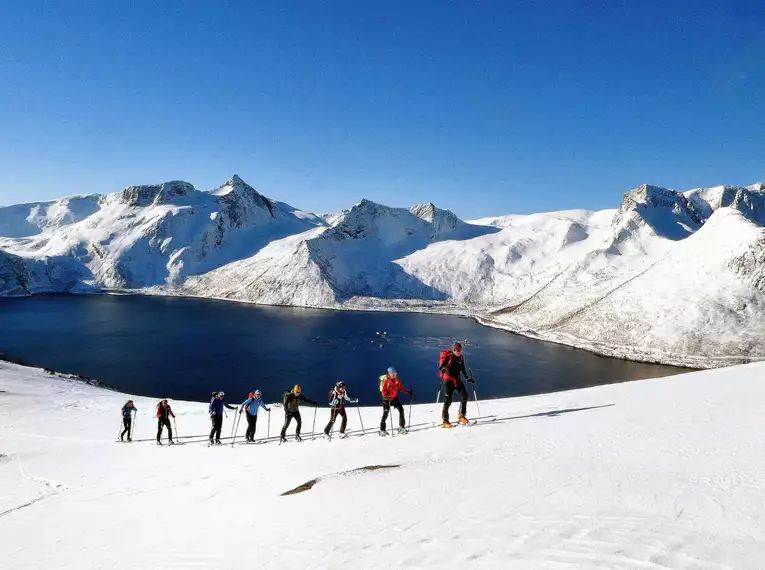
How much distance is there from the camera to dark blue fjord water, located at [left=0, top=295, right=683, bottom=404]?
155ft

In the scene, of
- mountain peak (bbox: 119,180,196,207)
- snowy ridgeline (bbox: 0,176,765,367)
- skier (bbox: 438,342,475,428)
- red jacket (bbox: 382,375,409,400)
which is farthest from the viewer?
mountain peak (bbox: 119,180,196,207)

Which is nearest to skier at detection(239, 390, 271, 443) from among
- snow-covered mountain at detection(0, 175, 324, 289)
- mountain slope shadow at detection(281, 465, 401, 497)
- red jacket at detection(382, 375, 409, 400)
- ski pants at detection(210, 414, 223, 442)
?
ski pants at detection(210, 414, 223, 442)

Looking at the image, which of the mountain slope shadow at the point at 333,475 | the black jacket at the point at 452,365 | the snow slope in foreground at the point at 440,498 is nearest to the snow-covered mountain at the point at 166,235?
the snow slope in foreground at the point at 440,498

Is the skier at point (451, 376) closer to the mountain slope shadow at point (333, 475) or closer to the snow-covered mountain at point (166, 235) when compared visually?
the mountain slope shadow at point (333, 475)

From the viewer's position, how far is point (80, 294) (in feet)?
465

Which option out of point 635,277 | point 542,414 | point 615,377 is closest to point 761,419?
point 542,414

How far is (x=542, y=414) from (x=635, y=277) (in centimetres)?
8029

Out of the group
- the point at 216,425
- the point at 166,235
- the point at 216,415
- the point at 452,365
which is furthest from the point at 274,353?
the point at 166,235

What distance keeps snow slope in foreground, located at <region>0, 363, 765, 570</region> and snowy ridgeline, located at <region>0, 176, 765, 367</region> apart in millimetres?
61584

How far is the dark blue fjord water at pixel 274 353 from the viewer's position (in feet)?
155

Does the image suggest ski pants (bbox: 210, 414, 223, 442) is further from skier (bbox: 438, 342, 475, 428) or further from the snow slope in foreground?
skier (bbox: 438, 342, 475, 428)

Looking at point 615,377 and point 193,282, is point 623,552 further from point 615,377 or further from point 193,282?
point 193,282

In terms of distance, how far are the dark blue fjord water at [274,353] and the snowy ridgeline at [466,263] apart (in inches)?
481

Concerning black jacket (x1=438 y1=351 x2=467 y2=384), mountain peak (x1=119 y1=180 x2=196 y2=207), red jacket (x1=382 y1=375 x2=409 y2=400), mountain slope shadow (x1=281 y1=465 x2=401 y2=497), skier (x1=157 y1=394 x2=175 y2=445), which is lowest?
skier (x1=157 y1=394 x2=175 y2=445)
